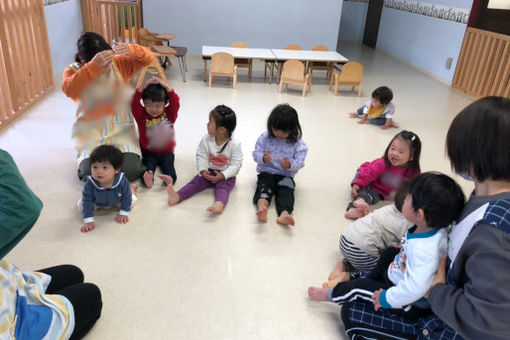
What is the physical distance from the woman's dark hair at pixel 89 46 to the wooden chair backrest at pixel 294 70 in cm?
325

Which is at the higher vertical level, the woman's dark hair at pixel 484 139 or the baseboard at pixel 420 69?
the woman's dark hair at pixel 484 139

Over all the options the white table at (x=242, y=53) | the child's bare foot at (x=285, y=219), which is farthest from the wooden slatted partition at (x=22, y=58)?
the child's bare foot at (x=285, y=219)

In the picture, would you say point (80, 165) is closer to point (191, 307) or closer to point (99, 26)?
point (191, 307)

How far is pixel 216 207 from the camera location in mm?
2320

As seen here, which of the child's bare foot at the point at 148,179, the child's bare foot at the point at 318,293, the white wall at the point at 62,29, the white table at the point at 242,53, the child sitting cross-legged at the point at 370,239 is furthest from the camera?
the white table at the point at 242,53

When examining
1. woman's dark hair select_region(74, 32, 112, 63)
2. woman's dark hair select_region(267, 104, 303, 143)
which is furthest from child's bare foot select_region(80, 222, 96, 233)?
woman's dark hair select_region(267, 104, 303, 143)

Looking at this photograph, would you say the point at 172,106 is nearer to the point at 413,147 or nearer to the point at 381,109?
the point at 413,147

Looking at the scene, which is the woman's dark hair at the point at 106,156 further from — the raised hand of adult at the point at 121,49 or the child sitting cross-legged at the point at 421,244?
the child sitting cross-legged at the point at 421,244

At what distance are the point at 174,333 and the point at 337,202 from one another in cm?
149

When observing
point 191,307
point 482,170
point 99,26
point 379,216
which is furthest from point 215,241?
point 99,26

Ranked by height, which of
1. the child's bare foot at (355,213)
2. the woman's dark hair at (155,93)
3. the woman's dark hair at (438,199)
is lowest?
the child's bare foot at (355,213)

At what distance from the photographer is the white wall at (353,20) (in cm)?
1040

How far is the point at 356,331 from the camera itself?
145 cm

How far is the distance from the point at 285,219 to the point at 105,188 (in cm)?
108
